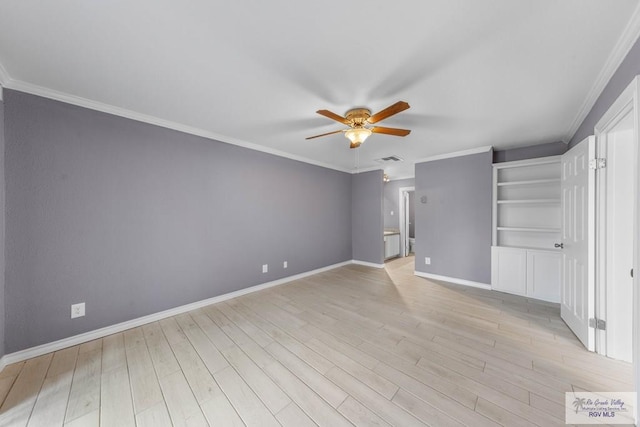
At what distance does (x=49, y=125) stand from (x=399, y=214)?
6.83m

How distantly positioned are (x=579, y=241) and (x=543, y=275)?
1283 millimetres

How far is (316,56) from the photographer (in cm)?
158

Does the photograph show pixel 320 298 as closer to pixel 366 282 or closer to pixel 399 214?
pixel 366 282

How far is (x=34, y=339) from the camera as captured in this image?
195 cm

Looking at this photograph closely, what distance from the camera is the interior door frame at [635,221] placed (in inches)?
49.3

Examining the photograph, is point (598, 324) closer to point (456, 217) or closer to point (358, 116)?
point (456, 217)

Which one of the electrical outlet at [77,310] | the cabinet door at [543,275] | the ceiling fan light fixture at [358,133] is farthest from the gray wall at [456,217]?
the electrical outlet at [77,310]

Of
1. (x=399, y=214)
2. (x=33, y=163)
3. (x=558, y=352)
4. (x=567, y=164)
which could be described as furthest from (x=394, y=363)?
(x=399, y=214)

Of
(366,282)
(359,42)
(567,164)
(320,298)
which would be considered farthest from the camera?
(366,282)

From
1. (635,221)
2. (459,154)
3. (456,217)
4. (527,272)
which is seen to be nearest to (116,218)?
(635,221)

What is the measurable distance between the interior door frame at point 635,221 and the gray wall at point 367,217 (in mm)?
3257

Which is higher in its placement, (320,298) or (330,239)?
(330,239)

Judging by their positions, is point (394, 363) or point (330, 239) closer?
point (394, 363)

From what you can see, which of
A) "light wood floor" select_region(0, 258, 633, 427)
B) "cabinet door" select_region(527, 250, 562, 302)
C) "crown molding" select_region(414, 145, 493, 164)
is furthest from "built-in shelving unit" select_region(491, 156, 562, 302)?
"light wood floor" select_region(0, 258, 633, 427)
